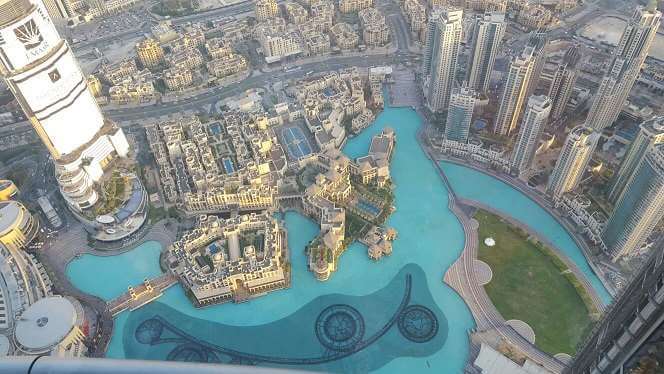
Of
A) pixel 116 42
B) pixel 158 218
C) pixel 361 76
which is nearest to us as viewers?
pixel 158 218

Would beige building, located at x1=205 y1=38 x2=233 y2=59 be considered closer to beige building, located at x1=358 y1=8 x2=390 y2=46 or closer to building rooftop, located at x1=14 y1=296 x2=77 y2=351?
beige building, located at x1=358 y1=8 x2=390 y2=46

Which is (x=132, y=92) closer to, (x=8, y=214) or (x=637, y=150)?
(x=8, y=214)

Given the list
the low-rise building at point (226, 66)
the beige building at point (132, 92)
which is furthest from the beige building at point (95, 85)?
the low-rise building at point (226, 66)

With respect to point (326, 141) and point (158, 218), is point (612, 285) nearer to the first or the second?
point (326, 141)

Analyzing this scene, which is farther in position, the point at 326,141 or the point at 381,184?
the point at 326,141

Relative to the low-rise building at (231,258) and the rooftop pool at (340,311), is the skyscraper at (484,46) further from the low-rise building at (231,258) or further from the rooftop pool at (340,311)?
the low-rise building at (231,258)

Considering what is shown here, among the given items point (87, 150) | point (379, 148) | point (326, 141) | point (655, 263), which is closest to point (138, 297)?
point (87, 150)

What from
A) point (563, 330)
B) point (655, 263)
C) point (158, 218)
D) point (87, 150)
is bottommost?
point (563, 330)

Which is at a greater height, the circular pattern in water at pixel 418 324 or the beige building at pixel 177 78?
the beige building at pixel 177 78
